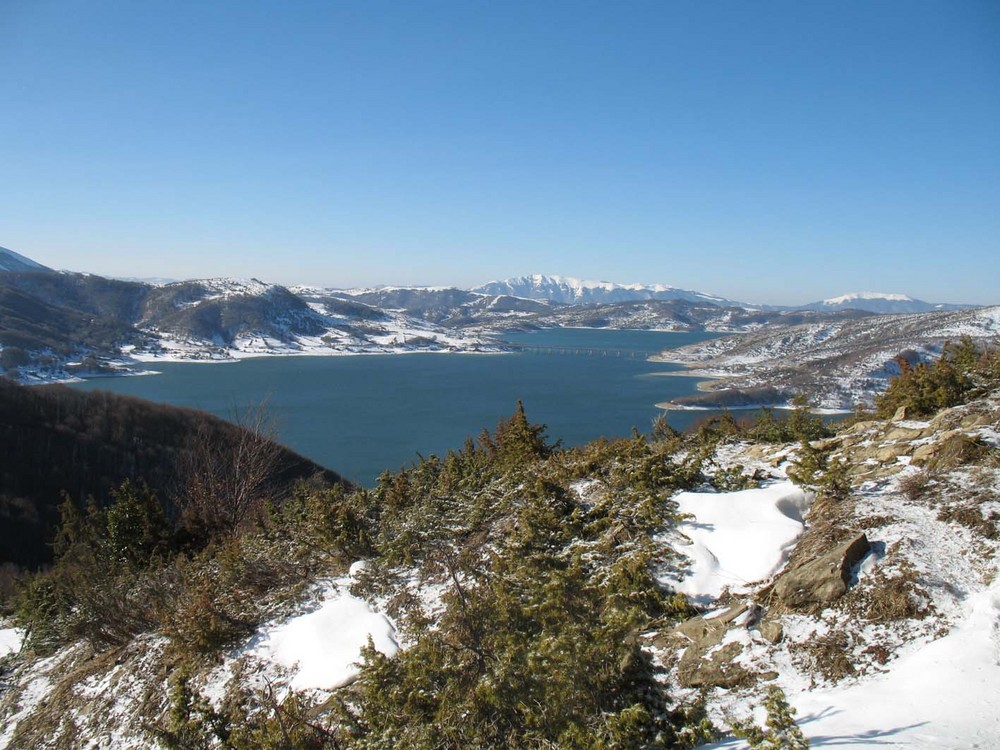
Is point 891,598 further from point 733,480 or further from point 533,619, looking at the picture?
point 733,480

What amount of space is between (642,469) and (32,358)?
13700cm

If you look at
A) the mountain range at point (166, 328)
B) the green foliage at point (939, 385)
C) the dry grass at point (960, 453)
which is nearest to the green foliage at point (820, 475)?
the dry grass at point (960, 453)

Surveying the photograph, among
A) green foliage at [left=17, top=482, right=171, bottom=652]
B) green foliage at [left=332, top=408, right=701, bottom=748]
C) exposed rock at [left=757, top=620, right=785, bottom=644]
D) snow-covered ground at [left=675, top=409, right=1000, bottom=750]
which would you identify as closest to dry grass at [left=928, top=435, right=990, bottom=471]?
snow-covered ground at [left=675, top=409, right=1000, bottom=750]

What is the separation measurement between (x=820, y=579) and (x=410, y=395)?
76.8m

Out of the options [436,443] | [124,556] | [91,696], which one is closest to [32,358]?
[436,443]

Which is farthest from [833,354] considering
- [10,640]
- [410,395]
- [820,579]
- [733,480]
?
[10,640]

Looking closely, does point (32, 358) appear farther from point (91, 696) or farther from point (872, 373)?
point (872, 373)

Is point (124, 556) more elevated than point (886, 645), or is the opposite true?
point (886, 645)

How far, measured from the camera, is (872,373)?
246 feet

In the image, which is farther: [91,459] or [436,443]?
[436,443]

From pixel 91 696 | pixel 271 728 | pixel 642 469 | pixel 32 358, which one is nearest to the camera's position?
pixel 271 728

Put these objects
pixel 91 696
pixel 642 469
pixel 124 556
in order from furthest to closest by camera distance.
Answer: pixel 124 556 → pixel 642 469 → pixel 91 696

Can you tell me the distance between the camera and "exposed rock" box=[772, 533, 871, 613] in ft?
14.2

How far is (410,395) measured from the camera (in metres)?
79.8
